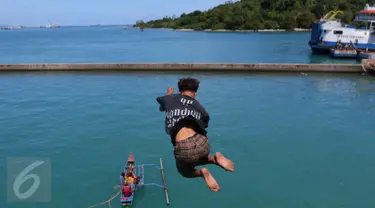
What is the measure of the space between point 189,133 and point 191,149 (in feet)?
0.66

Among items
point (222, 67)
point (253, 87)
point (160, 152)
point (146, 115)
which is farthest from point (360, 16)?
point (160, 152)

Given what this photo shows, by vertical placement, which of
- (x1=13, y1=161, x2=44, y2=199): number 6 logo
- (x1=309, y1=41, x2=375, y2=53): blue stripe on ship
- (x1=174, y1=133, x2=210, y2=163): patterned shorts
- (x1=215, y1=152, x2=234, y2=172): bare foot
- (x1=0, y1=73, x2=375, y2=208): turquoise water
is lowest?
(x1=13, y1=161, x2=44, y2=199): number 6 logo

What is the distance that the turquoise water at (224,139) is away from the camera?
10188mm

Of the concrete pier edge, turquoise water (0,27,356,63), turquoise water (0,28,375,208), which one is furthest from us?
turquoise water (0,27,356,63)

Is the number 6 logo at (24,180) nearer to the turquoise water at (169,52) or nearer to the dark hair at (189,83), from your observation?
the dark hair at (189,83)

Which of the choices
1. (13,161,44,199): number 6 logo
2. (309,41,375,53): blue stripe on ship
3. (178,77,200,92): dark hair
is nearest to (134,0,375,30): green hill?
(309,41,375,53): blue stripe on ship

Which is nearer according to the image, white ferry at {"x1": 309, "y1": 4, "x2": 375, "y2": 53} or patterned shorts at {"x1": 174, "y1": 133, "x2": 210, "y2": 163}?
patterned shorts at {"x1": 174, "y1": 133, "x2": 210, "y2": 163}

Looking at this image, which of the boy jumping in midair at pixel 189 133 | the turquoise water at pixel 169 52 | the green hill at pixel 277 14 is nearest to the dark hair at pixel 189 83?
the boy jumping in midair at pixel 189 133

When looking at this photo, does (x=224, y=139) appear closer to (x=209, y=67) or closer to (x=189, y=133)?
(x=189, y=133)

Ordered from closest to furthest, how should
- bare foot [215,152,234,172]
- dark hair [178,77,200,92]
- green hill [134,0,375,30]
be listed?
bare foot [215,152,234,172]
dark hair [178,77,200,92]
green hill [134,0,375,30]

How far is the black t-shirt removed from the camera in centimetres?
380

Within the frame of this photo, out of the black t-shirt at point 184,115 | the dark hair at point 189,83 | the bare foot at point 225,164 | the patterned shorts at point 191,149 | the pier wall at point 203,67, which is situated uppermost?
the dark hair at point 189,83

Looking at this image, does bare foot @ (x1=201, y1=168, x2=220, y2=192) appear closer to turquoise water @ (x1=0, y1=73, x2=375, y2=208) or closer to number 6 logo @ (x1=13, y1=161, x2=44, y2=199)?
turquoise water @ (x1=0, y1=73, x2=375, y2=208)

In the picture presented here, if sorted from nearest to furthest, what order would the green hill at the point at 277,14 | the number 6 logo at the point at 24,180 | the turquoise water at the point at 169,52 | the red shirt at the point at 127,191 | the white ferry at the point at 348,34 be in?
the red shirt at the point at 127,191 → the number 6 logo at the point at 24,180 → the white ferry at the point at 348,34 → the turquoise water at the point at 169,52 → the green hill at the point at 277,14
